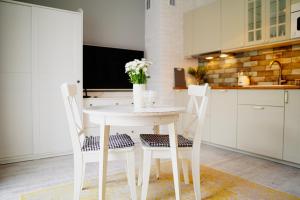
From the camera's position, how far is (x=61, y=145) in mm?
3166

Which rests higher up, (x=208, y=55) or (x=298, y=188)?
(x=208, y=55)

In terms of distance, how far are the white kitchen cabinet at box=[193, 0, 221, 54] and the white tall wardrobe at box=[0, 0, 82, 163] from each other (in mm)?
2055

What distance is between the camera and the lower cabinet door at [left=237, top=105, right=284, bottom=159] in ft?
9.39

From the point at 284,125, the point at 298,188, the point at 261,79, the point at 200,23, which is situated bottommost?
the point at 298,188

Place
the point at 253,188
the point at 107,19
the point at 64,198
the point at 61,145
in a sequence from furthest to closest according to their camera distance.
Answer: the point at 107,19, the point at 61,145, the point at 253,188, the point at 64,198

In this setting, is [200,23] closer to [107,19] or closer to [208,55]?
[208,55]

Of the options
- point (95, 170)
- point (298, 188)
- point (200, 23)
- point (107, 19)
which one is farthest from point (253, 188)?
point (107, 19)

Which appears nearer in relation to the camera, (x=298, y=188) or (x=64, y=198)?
(x=64, y=198)

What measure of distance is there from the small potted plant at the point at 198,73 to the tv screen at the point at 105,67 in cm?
112

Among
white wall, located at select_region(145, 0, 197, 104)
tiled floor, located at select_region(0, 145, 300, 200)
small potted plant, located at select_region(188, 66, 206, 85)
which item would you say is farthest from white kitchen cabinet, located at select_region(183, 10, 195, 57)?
tiled floor, located at select_region(0, 145, 300, 200)

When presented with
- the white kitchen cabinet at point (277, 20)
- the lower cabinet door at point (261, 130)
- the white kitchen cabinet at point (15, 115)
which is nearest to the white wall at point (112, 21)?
the white kitchen cabinet at point (15, 115)

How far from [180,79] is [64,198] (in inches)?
116

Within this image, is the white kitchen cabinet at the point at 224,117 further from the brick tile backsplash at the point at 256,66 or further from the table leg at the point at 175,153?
the table leg at the point at 175,153

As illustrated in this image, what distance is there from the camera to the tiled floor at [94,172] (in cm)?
219
